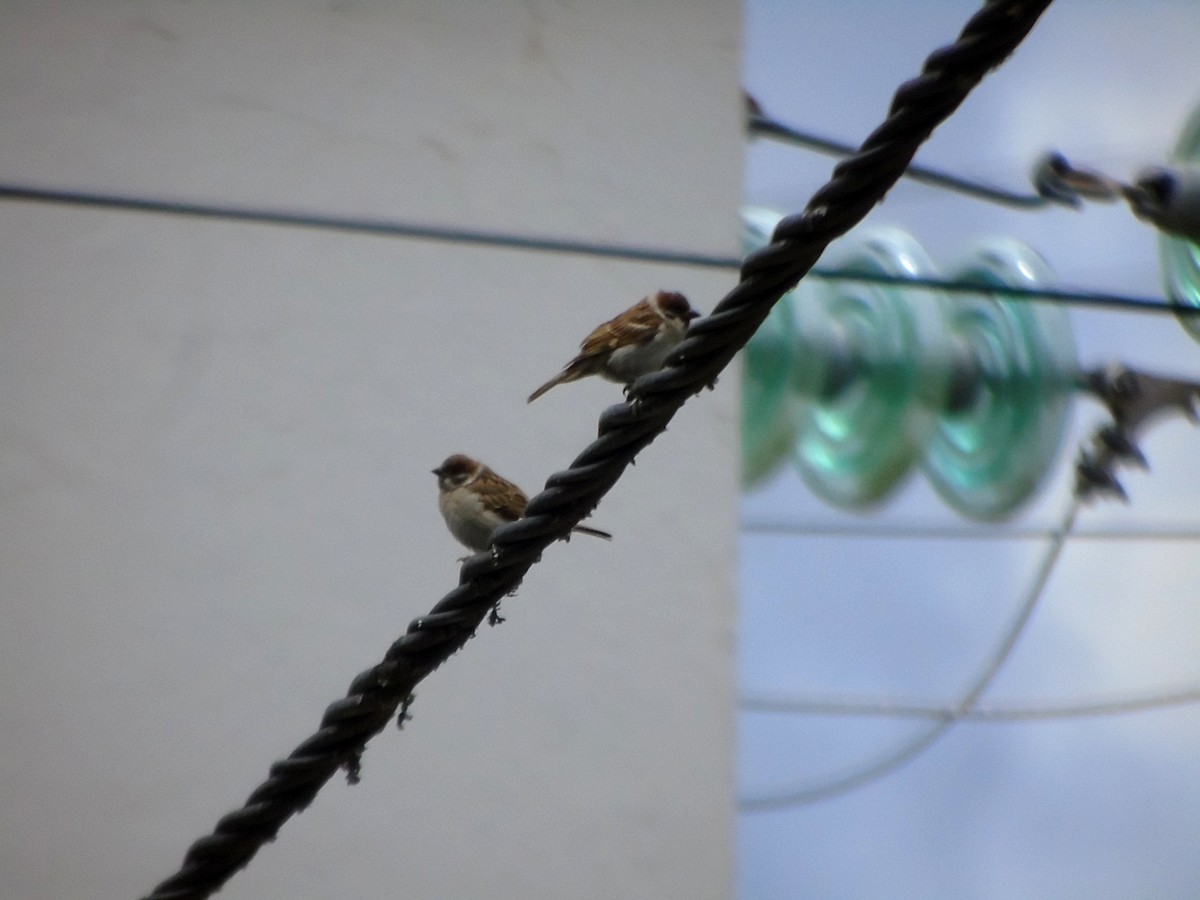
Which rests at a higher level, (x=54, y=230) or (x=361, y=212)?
(x=361, y=212)

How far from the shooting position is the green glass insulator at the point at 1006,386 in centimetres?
725

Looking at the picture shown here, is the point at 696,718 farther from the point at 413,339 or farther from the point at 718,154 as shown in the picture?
the point at 718,154

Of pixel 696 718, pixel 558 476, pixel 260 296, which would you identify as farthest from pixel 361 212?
pixel 558 476

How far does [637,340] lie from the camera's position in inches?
157

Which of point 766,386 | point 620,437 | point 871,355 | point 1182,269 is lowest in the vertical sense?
point 766,386

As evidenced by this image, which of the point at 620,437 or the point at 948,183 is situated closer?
the point at 620,437

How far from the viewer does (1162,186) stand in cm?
623

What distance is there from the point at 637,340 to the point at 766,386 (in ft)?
10.8

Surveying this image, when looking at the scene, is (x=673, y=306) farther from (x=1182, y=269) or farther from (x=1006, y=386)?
(x=1006, y=386)

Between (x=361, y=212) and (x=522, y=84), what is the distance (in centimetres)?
105

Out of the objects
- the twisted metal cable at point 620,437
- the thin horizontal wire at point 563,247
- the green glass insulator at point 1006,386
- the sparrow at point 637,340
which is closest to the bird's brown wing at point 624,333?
the sparrow at point 637,340

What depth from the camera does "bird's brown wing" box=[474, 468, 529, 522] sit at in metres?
4.39

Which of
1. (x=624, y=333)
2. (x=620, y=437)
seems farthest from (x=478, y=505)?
(x=620, y=437)

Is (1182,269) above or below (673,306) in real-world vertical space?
below
